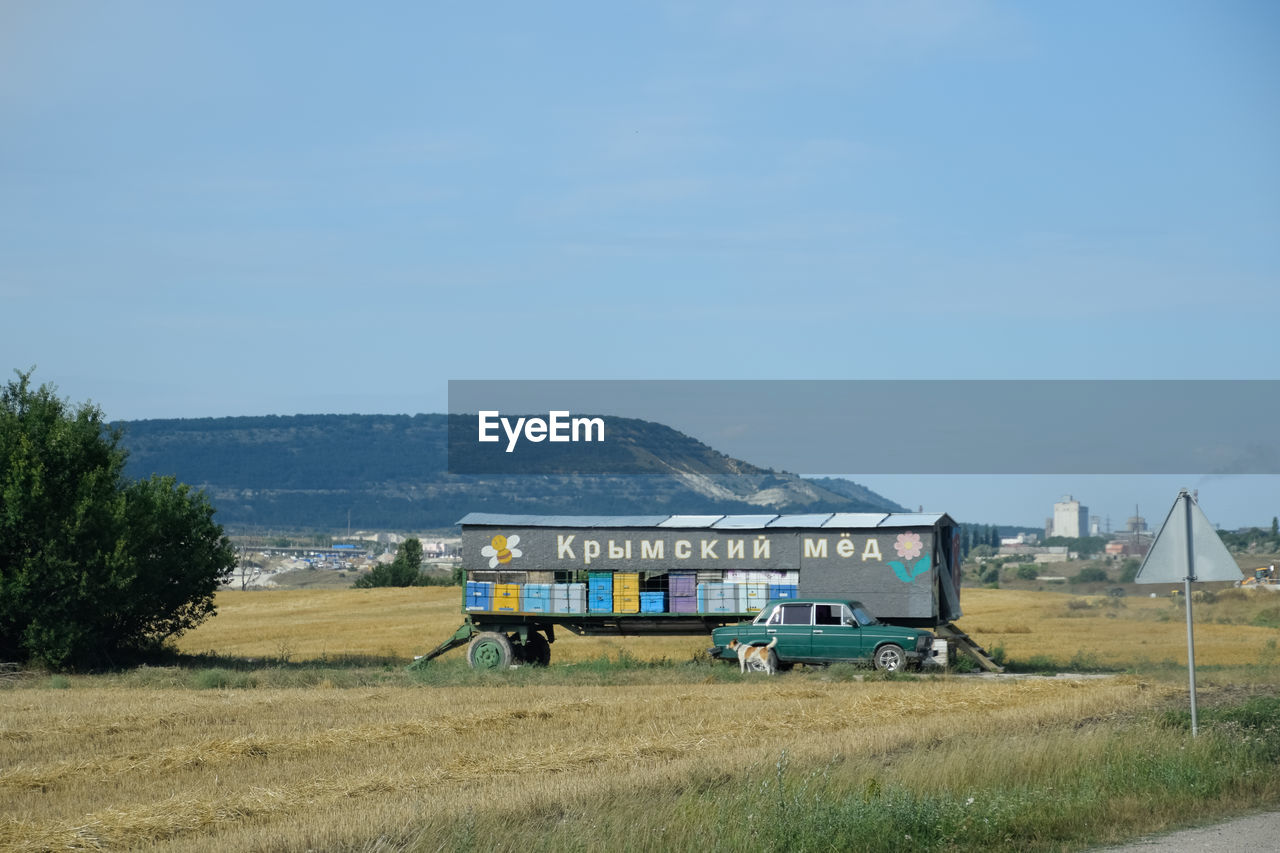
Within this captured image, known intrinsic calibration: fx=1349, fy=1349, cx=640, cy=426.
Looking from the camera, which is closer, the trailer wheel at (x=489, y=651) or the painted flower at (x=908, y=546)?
the painted flower at (x=908, y=546)

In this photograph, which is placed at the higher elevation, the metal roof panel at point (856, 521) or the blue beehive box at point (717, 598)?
the metal roof panel at point (856, 521)

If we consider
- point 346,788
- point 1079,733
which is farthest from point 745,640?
point 346,788

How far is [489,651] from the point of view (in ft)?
102

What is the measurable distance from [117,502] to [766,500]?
157 meters

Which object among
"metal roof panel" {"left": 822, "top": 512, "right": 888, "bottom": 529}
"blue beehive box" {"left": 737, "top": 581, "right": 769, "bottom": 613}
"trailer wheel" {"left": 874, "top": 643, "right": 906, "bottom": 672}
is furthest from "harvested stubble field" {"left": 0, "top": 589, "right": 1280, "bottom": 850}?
"metal roof panel" {"left": 822, "top": 512, "right": 888, "bottom": 529}

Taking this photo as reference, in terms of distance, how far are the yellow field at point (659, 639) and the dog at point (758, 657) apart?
5559mm

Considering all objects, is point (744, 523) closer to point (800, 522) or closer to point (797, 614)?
point (800, 522)

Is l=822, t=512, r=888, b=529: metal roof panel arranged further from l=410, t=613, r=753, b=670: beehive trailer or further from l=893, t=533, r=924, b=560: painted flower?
l=410, t=613, r=753, b=670: beehive trailer

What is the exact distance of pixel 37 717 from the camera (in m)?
18.9

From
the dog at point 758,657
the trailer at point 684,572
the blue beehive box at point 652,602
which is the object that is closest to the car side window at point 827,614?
the dog at point 758,657

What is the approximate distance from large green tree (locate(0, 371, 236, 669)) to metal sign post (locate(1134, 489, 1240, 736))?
886 inches

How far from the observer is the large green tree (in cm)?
2920

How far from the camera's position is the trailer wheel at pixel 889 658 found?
27469mm

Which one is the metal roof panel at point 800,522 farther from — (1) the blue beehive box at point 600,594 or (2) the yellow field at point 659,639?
(2) the yellow field at point 659,639
